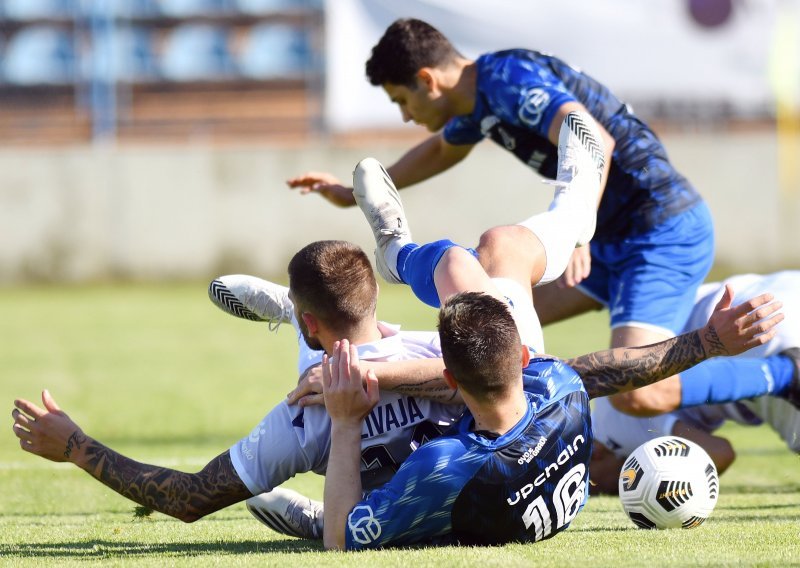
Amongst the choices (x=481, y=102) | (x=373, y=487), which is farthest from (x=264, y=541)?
(x=481, y=102)

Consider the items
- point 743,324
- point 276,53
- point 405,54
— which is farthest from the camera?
point 276,53

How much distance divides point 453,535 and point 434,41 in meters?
3.01

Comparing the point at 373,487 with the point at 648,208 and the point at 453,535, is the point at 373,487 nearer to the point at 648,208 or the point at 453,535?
the point at 453,535

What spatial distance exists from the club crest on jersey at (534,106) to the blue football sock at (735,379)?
1399 mm

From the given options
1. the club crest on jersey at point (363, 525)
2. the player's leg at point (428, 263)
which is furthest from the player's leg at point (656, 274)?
the club crest on jersey at point (363, 525)

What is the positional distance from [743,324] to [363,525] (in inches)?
55.3

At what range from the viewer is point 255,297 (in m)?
4.96

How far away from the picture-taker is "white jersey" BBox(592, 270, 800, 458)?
594 cm

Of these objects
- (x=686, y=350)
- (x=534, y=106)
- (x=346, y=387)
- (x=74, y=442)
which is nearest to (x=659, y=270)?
(x=534, y=106)

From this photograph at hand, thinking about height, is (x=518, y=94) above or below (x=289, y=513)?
above

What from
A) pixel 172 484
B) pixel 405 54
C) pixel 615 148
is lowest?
pixel 172 484

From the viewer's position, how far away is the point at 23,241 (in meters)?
20.6

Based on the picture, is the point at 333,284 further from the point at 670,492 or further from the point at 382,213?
the point at 670,492

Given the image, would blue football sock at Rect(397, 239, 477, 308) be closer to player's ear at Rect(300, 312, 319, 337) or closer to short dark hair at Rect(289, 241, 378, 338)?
short dark hair at Rect(289, 241, 378, 338)
